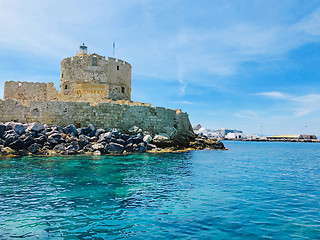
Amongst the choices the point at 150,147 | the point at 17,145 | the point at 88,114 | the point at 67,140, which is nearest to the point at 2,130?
the point at 17,145

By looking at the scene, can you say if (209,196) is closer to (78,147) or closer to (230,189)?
(230,189)

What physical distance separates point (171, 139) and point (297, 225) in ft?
61.4

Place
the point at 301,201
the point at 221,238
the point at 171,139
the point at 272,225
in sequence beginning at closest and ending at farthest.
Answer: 1. the point at 221,238
2. the point at 272,225
3. the point at 301,201
4. the point at 171,139

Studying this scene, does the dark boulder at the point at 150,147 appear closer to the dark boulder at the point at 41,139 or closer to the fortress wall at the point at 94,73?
the dark boulder at the point at 41,139

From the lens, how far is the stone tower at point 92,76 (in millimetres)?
27141

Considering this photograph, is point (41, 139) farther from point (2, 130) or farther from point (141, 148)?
point (141, 148)

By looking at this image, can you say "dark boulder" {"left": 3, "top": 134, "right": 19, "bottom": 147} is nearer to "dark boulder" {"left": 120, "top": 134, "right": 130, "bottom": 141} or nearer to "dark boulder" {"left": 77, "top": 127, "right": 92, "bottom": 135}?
"dark boulder" {"left": 77, "top": 127, "right": 92, "bottom": 135}

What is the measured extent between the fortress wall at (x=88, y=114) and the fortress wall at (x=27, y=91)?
768cm

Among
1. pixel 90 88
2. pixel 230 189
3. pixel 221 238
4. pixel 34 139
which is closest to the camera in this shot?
pixel 221 238

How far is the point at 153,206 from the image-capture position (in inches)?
259

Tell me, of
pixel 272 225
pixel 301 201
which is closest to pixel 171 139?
pixel 301 201

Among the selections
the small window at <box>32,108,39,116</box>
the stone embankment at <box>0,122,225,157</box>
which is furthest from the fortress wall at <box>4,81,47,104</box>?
the stone embankment at <box>0,122,225,157</box>

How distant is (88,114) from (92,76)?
792cm

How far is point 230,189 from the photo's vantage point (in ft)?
28.3
